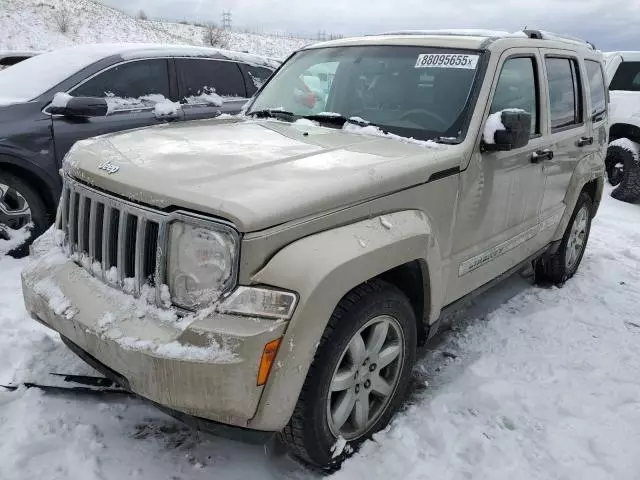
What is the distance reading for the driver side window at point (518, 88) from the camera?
324 cm

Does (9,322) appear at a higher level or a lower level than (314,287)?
lower

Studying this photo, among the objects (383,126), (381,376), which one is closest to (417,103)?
(383,126)

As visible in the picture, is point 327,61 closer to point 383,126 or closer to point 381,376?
point 383,126

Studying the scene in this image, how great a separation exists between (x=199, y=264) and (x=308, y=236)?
404mm

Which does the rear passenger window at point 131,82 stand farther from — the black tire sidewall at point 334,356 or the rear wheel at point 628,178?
the rear wheel at point 628,178

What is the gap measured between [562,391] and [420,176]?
1575 millimetres

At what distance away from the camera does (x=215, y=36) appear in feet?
110

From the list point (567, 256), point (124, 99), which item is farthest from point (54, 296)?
point (567, 256)

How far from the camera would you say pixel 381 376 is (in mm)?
2666

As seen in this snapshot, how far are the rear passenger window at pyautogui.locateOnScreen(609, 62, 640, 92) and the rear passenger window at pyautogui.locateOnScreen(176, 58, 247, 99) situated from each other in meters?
6.34

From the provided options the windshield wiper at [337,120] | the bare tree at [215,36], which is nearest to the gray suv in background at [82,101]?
the windshield wiper at [337,120]

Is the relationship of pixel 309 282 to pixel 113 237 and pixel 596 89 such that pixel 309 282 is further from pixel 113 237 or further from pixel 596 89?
pixel 596 89

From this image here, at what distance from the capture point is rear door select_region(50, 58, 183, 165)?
450 centimetres

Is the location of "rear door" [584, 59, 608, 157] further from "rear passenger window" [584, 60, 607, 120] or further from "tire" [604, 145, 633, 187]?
"tire" [604, 145, 633, 187]
